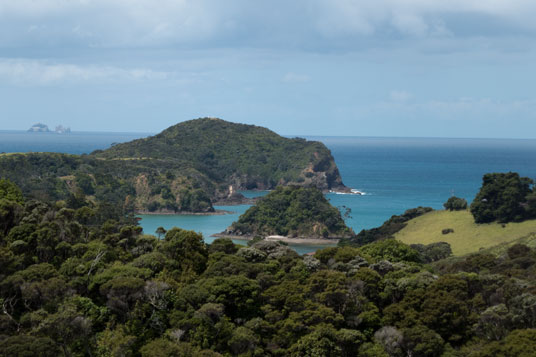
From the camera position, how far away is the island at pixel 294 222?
10425 cm

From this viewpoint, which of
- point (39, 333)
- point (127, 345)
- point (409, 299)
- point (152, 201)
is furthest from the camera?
point (152, 201)

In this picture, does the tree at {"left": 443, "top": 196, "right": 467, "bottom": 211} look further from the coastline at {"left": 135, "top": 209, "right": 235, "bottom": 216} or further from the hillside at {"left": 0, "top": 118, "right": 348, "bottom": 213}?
the hillside at {"left": 0, "top": 118, "right": 348, "bottom": 213}

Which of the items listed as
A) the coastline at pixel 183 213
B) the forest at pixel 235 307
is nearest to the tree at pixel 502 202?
the forest at pixel 235 307

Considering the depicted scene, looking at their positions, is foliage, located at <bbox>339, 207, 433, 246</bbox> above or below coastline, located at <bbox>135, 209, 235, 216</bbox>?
above

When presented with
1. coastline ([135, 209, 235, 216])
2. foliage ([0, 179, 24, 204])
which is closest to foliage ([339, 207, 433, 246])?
foliage ([0, 179, 24, 204])

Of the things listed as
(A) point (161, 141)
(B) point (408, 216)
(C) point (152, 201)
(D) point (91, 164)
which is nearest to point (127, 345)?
(B) point (408, 216)

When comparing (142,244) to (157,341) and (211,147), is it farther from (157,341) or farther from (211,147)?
(211,147)

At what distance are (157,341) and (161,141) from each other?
164m

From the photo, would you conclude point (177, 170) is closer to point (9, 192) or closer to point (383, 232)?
point (383, 232)

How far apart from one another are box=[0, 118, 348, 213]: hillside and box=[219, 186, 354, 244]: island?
23.8 meters

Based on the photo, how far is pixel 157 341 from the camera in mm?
28203

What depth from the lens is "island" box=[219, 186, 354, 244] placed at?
104250mm

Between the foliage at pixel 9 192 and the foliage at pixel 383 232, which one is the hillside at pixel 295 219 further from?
the foliage at pixel 9 192

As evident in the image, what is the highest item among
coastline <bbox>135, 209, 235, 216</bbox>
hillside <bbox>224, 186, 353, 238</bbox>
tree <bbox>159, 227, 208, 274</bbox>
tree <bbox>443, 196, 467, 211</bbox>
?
tree <bbox>159, 227, 208, 274</bbox>
